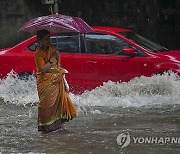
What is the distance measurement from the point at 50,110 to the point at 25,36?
9433 millimetres

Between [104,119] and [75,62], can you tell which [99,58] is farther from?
[104,119]

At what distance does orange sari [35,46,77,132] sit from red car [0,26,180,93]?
269 centimetres

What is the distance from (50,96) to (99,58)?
2.93 m

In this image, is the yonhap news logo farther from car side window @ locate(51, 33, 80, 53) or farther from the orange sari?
car side window @ locate(51, 33, 80, 53)

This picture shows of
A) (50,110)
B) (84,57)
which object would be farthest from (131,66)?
(50,110)

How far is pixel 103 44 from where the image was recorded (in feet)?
35.2

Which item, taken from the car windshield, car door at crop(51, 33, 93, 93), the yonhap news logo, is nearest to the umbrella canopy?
the yonhap news logo

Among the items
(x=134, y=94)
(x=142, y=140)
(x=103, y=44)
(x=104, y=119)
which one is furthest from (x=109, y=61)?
(x=142, y=140)

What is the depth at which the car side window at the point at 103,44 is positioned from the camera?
10617 mm

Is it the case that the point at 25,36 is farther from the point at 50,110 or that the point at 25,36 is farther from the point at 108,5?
the point at 50,110

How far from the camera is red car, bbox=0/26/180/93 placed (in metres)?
10.4

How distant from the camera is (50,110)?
25.8 ft

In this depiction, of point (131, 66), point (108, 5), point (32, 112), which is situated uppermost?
point (108, 5)

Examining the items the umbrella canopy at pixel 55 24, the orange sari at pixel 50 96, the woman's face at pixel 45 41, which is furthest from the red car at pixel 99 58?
the woman's face at pixel 45 41
